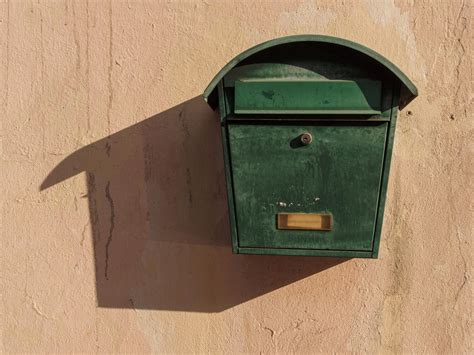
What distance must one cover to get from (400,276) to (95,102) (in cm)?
148

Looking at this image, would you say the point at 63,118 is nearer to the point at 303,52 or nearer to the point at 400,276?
the point at 303,52

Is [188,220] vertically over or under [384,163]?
under

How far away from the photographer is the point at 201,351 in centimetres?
194

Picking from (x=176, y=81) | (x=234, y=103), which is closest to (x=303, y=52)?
(x=234, y=103)

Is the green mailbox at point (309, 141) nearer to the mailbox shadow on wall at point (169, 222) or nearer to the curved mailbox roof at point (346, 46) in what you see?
the curved mailbox roof at point (346, 46)

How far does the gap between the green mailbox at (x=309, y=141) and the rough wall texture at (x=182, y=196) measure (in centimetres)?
34

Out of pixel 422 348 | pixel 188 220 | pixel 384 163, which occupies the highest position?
pixel 384 163

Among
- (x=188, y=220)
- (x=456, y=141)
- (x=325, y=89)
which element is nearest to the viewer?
(x=325, y=89)

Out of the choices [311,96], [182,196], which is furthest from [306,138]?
[182,196]

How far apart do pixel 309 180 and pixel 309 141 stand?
133mm

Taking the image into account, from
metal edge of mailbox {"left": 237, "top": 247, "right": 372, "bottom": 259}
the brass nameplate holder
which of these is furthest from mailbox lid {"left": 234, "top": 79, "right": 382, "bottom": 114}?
metal edge of mailbox {"left": 237, "top": 247, "right": 372, "bottom": 259}

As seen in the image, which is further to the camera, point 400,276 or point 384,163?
point 400,276

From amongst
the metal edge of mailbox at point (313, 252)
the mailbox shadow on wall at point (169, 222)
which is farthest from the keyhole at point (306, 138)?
the mailbox shadow on wall at point (169, 222)

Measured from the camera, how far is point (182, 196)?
6.30ft
